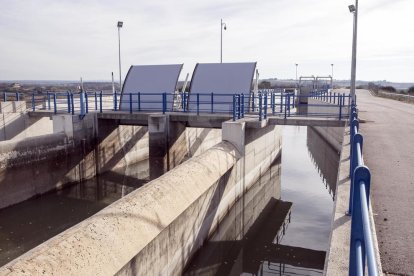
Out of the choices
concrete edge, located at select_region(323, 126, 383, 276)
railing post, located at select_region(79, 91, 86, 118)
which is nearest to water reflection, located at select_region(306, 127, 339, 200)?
concrete edge, located at select_region(323, 126, 383, 276)

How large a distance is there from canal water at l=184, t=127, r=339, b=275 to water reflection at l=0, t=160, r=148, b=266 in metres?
4.71

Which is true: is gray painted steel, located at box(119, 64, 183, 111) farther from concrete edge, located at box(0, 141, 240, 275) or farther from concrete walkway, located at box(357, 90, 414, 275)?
concrete edge, located at box(0, 141, 240, 275)

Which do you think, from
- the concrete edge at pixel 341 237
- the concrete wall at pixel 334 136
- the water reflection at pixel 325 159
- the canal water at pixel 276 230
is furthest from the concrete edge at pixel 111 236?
the concrete wall at pixel 334 136

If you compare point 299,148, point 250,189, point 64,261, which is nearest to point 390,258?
point 64,261

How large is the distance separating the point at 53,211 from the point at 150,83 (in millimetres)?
9235

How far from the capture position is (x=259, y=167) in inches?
661

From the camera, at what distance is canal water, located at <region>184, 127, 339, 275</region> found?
31.6 feet

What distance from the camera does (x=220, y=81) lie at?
1905 centimetres

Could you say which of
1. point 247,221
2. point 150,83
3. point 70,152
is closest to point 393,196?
point 247,221

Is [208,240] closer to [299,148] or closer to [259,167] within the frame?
[259,167]

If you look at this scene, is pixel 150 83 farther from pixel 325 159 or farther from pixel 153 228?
pixel 153 228

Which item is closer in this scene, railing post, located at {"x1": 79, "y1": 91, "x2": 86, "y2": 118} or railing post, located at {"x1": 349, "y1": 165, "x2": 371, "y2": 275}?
railing post, located at {"x1": 349, "y1": 165, "x2": 371, "y2": 275}

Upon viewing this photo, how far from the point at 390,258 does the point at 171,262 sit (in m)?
4.74

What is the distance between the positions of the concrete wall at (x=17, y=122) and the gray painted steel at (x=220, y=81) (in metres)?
7.60
